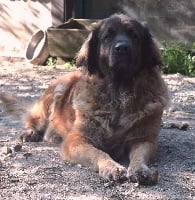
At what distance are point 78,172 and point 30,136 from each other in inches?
51.6

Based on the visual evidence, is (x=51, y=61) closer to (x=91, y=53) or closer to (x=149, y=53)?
(x=91, y=53)

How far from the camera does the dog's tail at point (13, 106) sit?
21.7 feet

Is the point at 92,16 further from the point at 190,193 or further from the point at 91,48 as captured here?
the point at 190,193

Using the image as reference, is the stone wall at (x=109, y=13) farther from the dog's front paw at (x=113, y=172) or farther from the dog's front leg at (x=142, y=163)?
the dog's front paw at (x=113, y=172)

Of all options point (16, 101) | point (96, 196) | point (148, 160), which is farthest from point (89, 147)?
point (16, 101)

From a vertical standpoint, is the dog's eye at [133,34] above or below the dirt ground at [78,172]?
above

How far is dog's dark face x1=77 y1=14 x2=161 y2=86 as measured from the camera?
477 cm

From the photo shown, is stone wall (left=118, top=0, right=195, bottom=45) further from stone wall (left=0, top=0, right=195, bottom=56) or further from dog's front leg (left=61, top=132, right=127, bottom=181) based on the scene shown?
dog's front leg (left=61, top=132, right=127, bottom=181)

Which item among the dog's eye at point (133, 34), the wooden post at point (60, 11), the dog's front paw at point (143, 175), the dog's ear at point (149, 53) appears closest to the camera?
the dog's front paw at point (143, 175)

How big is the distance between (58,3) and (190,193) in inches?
309

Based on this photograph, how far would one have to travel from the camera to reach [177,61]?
9.85 meters

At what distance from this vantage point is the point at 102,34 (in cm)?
504

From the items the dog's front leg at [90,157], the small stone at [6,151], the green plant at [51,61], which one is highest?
the dog's front leg at [90,157]

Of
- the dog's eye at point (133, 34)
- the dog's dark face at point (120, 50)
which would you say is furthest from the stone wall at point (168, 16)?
the dog's eye at point (133, 34)
